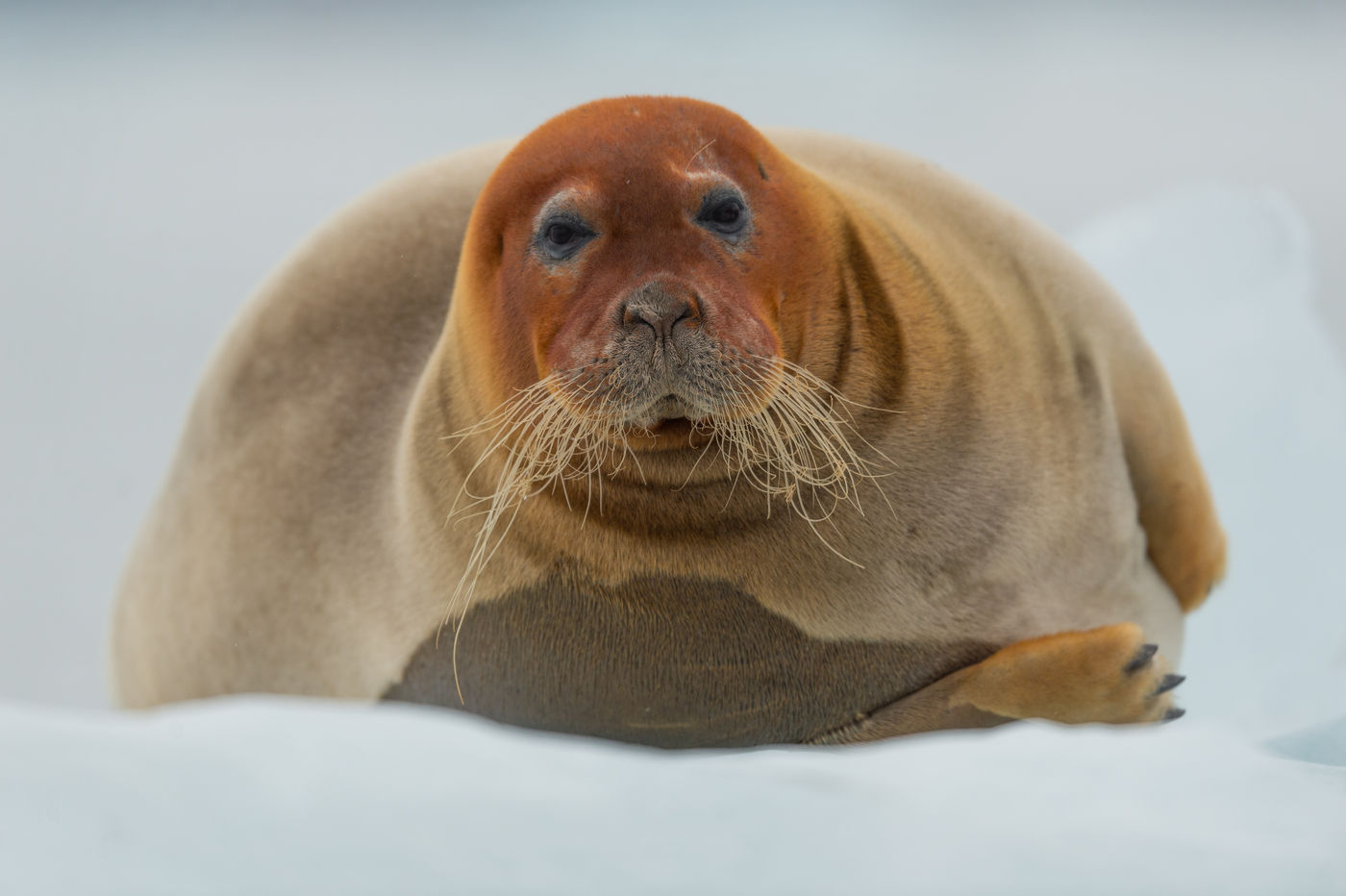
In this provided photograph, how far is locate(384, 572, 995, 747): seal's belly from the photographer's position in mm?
1956

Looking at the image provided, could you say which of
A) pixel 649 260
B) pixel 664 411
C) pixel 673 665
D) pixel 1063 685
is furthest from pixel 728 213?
pixel 1063 685

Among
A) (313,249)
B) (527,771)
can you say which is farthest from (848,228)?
(313,249)

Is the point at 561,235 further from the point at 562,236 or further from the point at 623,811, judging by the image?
the point at 623,811

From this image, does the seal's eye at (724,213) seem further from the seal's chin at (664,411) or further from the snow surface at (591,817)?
the snow surface at (591,817)

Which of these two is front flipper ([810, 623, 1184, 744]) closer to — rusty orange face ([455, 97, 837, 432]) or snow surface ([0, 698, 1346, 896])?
snow surface ([0, 698, 1346, 896])

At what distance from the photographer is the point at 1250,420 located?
3102 millimetres

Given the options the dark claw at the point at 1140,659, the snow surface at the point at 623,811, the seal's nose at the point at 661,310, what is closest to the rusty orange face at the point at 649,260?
the seal's nose at the point at 661,310

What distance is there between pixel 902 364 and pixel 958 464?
16 cm

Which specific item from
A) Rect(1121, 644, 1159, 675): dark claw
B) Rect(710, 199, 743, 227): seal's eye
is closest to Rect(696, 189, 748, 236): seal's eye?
Rect(710, 199, 743, 227): seal's eye

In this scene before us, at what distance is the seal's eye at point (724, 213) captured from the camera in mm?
1698

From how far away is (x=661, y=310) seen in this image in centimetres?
160

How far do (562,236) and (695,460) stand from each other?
1.05 ft

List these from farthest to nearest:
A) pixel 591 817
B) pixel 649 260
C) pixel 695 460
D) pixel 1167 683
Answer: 1. pixel 1167 683
2. pixel 695 460
3. pixel 649 260
4. pixel 591 817

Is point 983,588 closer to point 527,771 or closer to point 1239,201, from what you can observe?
point 527,771
